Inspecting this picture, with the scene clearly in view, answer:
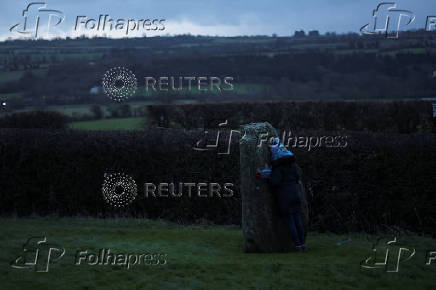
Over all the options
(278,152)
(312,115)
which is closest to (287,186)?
(278,152)

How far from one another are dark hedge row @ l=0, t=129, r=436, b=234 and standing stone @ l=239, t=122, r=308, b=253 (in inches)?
112

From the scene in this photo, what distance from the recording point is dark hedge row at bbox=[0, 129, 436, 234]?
36.9 feet

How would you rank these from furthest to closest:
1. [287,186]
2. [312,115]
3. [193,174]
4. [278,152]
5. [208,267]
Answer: [312,115], [193,174], [278,152], [287,186], [208,267]

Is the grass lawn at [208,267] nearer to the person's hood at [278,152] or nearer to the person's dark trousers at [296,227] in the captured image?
the person's dark trousers at [296,227]

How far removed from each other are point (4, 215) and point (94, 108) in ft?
37.9

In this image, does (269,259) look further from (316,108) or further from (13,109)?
(13,109)

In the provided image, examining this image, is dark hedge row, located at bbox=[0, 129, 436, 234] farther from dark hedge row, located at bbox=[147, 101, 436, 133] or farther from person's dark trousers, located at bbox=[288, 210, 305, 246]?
dark hedge row, located at bbox=[147, 101, 436, 133]

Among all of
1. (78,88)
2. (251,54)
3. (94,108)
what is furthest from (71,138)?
(251,54)

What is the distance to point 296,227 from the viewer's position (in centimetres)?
887

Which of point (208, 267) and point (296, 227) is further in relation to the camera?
point (296, 227)

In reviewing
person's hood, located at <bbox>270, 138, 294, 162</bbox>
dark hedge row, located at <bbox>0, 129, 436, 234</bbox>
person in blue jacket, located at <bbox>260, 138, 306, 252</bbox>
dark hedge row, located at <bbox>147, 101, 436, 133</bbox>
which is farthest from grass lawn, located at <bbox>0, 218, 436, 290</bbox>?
dark hedge row, located at <bbox>147, 101, 436, 133</bbox>

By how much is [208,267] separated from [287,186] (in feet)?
6.67

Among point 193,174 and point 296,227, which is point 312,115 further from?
point 296,227

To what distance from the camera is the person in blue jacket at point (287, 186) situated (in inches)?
340
